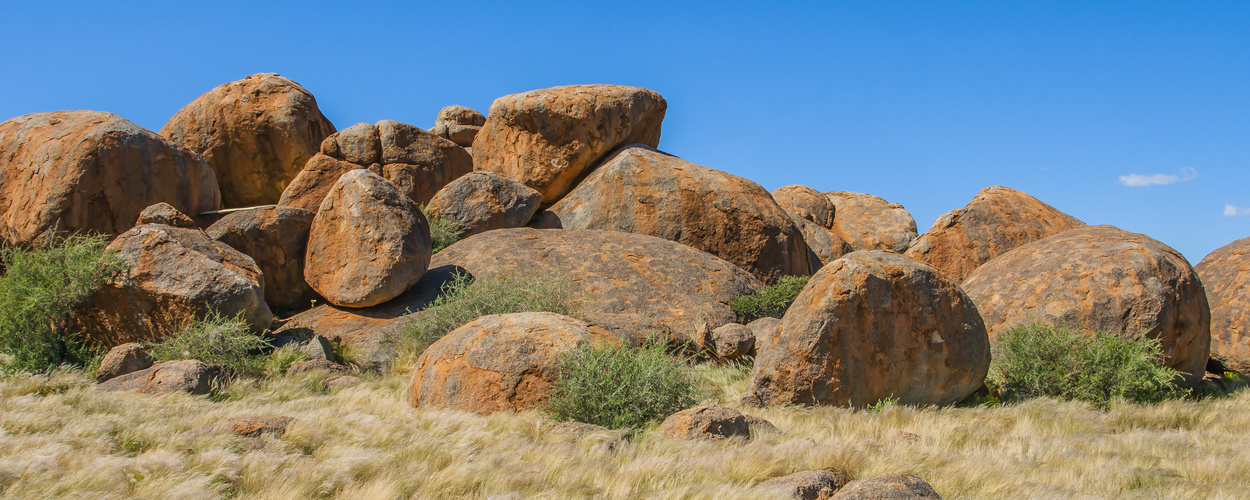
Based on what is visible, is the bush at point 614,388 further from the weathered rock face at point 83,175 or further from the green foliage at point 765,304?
the weathered rock face at point 83,175

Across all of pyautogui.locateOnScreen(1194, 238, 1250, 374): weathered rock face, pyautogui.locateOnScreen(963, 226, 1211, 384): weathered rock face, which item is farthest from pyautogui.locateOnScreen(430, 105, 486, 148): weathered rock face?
pyautogui.locateOnScreen(1194, 238, 1250, 374): weathered rock face

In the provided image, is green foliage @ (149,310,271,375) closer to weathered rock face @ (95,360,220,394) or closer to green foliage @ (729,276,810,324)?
weathered rock face @ (95,360,220,394)

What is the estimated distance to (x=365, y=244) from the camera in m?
12.4

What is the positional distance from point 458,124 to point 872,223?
589 inches

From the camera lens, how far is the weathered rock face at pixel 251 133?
21.1m

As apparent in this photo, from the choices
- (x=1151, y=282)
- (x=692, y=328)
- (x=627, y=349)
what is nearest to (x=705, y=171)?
(x=692, y=328)

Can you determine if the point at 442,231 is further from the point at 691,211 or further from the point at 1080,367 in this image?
the point at 1080,367

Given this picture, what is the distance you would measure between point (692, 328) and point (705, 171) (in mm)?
6127

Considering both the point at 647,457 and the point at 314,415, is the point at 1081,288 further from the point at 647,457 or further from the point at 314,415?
the point at 314,415

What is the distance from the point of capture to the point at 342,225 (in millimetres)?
12578

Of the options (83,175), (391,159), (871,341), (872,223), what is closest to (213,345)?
(83,175)

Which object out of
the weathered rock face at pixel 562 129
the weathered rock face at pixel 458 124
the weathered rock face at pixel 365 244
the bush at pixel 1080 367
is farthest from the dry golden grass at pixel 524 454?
the weathered rock face at pixel 458 124

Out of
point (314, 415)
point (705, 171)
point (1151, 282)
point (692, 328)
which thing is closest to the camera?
point (314, 415)

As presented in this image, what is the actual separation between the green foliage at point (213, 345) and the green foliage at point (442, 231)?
5771 mm
